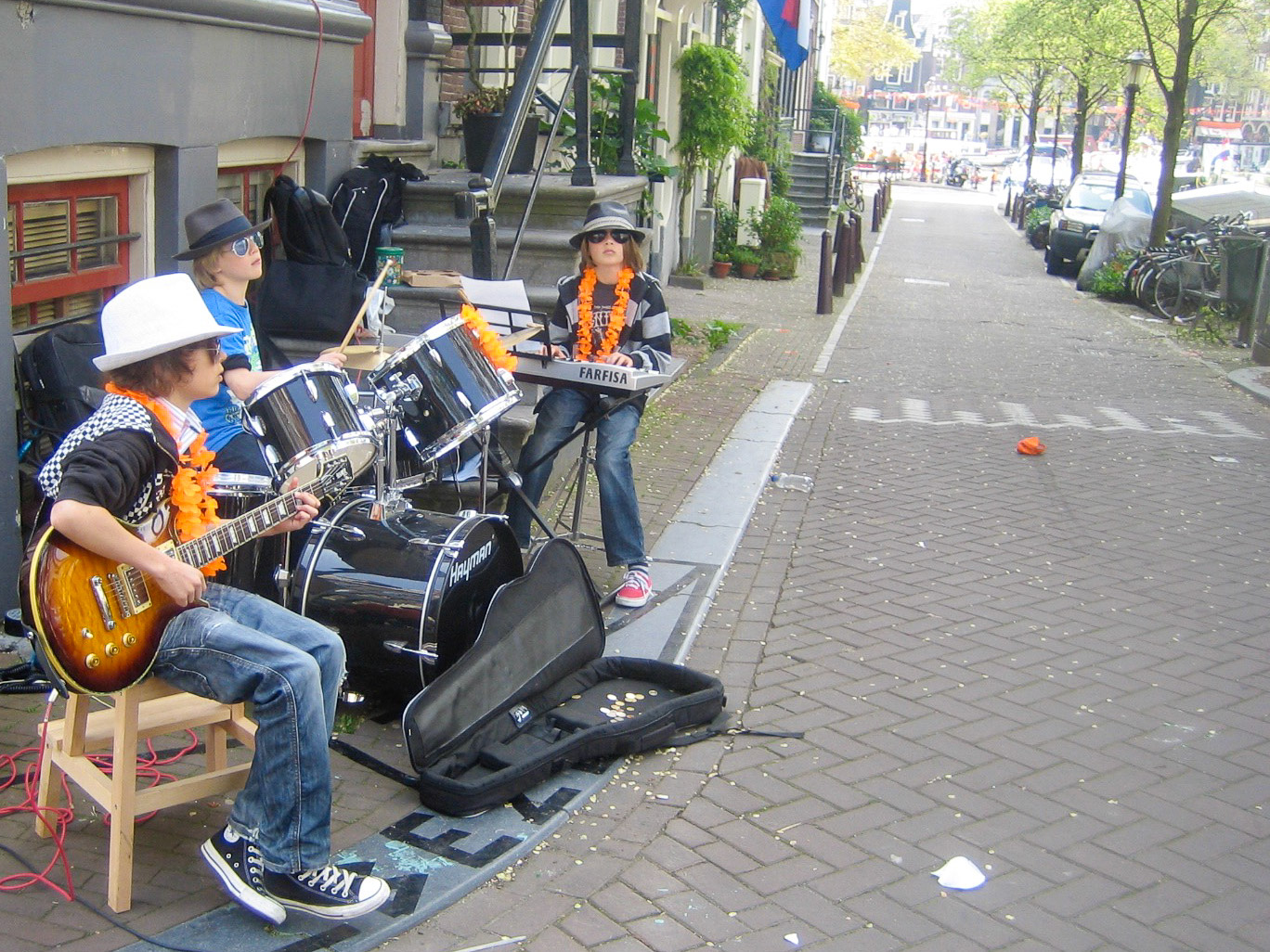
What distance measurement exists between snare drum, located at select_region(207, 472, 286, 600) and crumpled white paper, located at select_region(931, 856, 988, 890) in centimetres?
219

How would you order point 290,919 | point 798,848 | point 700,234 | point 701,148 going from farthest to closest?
point 700,234, point 701,148, point 798,848, point 290,919

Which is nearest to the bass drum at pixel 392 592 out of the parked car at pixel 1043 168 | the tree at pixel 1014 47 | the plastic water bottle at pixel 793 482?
the plastic water bottle at pixel 793 482

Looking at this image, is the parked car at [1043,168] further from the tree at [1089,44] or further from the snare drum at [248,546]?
the snare drum at [248,546]

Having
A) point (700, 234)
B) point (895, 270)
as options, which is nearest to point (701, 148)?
point (700, 234)

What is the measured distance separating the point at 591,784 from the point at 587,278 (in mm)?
2561

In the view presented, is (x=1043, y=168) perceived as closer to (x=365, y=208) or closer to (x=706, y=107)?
(x=706, y=107)

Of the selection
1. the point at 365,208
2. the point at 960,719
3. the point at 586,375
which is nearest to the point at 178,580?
the point at 586,375

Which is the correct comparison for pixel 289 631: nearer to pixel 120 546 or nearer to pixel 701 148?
pixel 120 546

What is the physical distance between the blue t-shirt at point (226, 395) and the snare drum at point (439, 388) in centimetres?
44

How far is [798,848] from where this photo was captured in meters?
3.79

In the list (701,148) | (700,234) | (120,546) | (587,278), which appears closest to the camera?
(120,546)

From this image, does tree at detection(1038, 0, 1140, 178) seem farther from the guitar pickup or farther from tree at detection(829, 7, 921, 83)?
the guitar pickup

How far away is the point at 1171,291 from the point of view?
17750 millimetres

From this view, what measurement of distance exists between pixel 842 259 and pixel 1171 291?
14.6 feet
